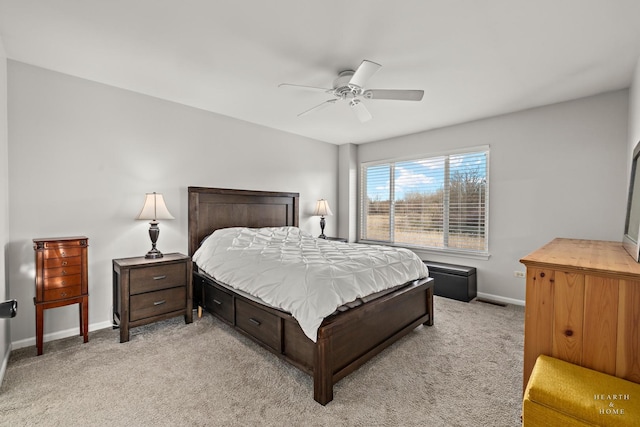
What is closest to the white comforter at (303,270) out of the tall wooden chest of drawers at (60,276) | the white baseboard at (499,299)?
the tall wooden chest of drawers at (60,276)

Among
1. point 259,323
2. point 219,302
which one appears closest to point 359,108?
point 259,323

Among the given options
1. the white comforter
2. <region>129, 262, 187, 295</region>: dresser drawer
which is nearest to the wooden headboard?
the white comforter

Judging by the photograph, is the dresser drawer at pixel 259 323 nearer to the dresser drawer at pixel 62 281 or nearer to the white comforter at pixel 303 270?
the white comforter at pixel 303 270

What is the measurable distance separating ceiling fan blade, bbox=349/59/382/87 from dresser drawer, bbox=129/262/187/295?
246 cm

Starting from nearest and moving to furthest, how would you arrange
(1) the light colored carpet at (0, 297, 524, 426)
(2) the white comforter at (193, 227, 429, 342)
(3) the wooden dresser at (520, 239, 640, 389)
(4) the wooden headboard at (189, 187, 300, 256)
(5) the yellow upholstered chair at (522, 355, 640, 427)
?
(5) the yellow upholstered chair at (522, 355, 640, 427), (3) the wooden dresser at (520, 239, 640, 389), (1) the light colored carpet at (0, 297, 524, 426), (2) the white comforter at (193, 227, 429, 342), (4) the wooden headboard at (189, 187, 300, 256)

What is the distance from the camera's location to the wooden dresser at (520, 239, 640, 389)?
1.28 metres

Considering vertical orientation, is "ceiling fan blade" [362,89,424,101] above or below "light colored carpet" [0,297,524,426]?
above

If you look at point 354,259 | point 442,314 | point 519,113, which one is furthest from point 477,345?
point 519,113

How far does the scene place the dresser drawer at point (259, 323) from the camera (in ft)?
7.36

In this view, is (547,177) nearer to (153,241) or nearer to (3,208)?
(153,241)

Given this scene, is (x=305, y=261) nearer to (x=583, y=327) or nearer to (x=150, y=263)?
(x=150, y=263)

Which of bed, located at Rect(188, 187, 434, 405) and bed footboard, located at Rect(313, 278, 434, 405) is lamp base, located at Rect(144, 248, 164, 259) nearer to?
bed, located at Rect(188, 187, 434, 405)

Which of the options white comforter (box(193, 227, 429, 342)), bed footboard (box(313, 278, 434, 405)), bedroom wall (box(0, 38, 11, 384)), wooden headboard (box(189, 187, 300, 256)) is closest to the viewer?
bed footboard (box(313, 278, 434, 405))

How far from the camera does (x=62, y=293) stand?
2.51m
